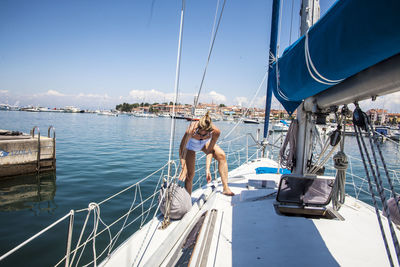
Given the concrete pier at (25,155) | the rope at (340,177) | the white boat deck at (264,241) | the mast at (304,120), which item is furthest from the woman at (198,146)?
the concrete pier at (25,155)

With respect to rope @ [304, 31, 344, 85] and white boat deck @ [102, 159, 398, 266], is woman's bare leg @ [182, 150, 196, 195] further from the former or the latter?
rope @ [304, 31, 344, 85]

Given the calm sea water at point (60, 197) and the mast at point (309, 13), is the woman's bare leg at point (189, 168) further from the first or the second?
the mast at point (309, 13)

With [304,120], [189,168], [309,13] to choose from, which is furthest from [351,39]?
[189,168]

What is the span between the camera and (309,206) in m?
2.65

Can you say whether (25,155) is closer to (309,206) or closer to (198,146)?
(198,146)

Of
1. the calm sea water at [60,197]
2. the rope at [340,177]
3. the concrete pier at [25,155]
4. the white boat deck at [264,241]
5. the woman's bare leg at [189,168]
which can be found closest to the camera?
the white boat deck at [264,241]

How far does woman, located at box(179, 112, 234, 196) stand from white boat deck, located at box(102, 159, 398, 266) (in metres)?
0.59

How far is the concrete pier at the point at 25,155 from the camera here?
7.41 meters

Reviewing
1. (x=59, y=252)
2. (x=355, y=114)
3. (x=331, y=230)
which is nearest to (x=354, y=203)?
(x=331, y=230)

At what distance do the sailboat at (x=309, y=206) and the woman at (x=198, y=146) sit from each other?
0.42 metres

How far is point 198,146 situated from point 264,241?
63.0 inches

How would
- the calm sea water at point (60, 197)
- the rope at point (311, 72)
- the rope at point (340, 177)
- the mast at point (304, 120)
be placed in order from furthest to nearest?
the calm sea water at point (60, 197) → the mast at point (304, 120) → the rope at point (340, 177) → the rope at point (311, 72)

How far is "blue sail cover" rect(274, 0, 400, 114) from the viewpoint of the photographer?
36.0 inches

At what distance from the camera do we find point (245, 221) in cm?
244
